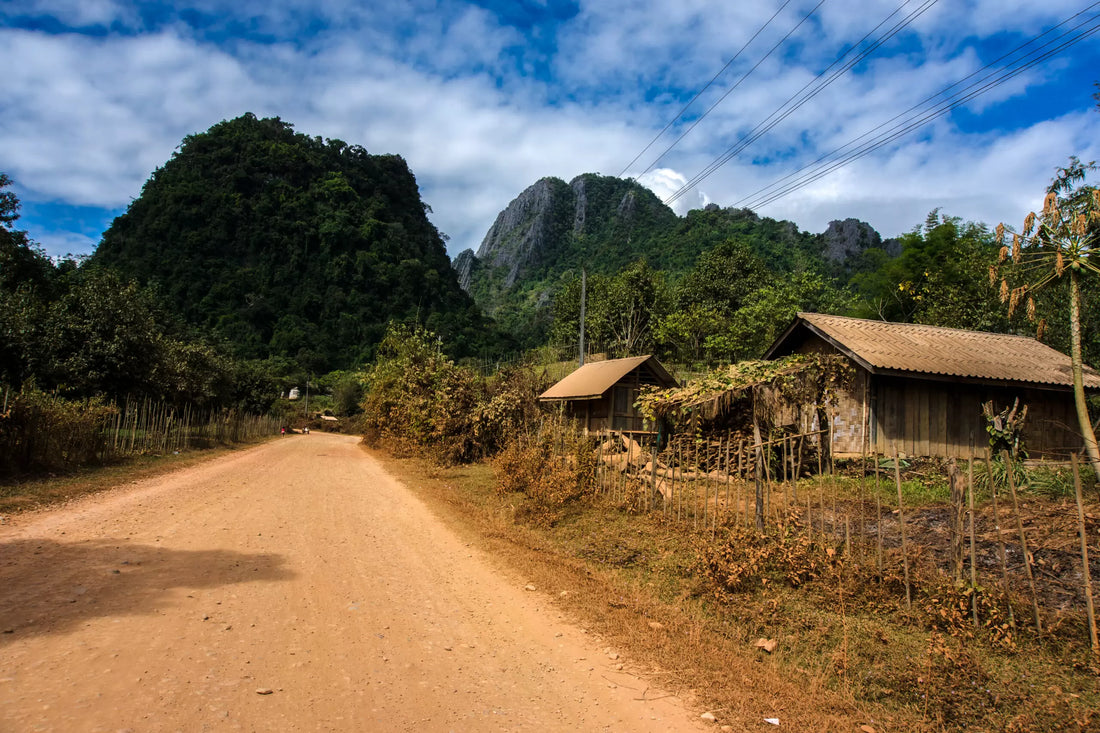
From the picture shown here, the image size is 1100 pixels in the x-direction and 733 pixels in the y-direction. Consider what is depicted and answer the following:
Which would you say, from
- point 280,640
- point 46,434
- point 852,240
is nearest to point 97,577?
point 280,640

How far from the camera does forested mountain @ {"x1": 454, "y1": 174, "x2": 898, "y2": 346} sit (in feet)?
231

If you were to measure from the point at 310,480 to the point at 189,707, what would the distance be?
11.5m

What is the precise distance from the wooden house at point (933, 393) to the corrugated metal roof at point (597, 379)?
5.54 metres

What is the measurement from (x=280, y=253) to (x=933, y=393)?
7571 centimetres

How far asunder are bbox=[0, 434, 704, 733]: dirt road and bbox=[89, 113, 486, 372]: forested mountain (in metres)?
59.2

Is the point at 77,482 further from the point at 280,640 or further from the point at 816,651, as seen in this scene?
the point at 816,651

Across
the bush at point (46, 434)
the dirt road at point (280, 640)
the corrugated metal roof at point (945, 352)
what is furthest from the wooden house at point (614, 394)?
the bush at point (46, 434)

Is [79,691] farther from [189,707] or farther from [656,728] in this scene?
[656,728]

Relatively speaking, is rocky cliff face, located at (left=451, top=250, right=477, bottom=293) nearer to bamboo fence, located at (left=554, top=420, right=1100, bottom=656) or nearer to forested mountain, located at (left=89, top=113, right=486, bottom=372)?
forested mountain, located at (left=89, top=113, right=486, bottom=372)

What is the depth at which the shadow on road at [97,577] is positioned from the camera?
184 inches

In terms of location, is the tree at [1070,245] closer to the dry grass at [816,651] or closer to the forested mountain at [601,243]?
the dry grass at [816,651]

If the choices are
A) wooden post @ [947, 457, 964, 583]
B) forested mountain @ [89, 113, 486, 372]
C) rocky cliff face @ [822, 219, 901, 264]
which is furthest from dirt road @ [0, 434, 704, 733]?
rocky cliff face @ [822, 219, 901, 264]

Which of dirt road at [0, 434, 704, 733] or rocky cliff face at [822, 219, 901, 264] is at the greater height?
rocky cliff face at [822, 219, 901, 264]

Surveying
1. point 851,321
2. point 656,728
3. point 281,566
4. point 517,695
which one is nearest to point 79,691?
point 517,695
